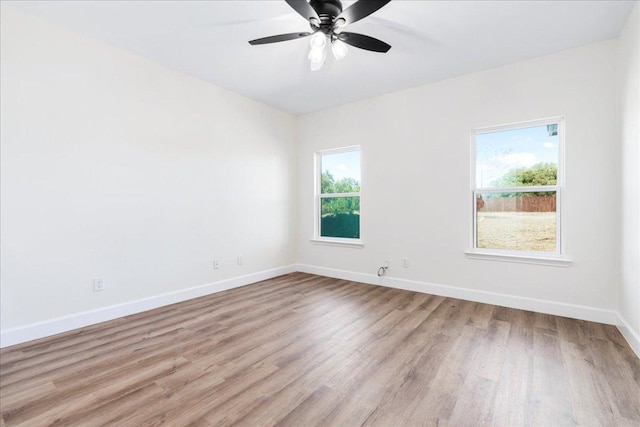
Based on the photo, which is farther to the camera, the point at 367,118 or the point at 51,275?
the point at 367,118

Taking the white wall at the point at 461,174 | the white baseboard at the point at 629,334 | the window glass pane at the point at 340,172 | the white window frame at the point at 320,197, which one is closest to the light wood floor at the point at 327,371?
the white baseboard at the point at 629,334

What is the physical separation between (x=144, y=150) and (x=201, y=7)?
161cm

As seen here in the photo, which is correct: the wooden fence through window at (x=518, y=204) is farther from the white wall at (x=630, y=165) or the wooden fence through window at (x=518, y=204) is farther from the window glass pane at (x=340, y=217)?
the window glass pane at (x=340, y=217)

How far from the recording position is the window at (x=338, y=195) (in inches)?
180

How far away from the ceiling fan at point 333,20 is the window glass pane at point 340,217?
8.24 ft

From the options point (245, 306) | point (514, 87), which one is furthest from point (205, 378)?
point (514, 87)

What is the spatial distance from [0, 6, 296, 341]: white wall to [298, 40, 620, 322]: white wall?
1.61 metres

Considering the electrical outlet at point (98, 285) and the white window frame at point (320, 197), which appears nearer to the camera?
the electrical outlet at point (98, 285)

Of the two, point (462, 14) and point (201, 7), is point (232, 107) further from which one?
point (462, 14)

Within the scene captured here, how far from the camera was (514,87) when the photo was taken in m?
3.19

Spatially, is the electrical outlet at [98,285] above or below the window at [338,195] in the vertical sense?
below

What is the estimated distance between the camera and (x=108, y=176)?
290 cm

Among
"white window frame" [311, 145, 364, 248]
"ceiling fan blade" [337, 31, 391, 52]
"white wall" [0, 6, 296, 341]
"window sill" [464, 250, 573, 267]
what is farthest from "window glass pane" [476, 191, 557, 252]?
"white wall" [0, 6, 296, 341]

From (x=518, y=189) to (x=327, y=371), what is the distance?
113 inches
